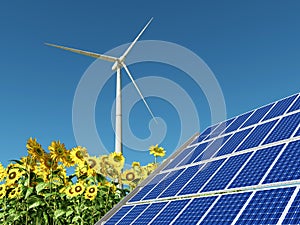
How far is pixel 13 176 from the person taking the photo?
45.4ft

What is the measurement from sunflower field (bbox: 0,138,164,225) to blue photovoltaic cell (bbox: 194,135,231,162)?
3569 millimetres

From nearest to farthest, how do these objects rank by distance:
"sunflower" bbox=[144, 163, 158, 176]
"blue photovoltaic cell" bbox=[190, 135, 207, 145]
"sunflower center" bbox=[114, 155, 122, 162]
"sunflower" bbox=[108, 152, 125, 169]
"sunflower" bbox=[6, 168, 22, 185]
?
"sunflower" bbox=[6, 168, 22, 185]
"sunflower" bbox=[108, 152, 125, 169]
"sunflower center" bbox=[114, 155, 122, 162]
"blue photovoltaic cell" bbox=[190, 135, 207, 145]
"sunflower" bbox=[144, 163, 158, 176]

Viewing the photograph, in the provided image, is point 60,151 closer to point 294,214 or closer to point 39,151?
point 39,151

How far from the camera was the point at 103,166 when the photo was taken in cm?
1463

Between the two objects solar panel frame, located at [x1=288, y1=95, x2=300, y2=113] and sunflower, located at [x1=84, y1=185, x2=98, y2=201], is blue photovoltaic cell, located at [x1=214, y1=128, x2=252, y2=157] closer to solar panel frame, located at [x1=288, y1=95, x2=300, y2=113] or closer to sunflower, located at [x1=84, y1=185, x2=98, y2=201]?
solar panel frame, located at [x1=288, y1=95, x2=300, y2=113]

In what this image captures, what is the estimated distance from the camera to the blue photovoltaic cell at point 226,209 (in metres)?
7.35

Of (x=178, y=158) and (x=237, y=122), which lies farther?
(x=237, y=122)

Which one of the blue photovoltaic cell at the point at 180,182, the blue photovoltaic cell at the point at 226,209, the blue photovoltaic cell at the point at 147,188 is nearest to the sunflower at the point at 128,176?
the blue photovoltaic cell at the point at 147,188

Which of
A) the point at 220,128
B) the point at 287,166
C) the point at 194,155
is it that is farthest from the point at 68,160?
the point at 287,166

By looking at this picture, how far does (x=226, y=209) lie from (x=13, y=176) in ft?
29.1

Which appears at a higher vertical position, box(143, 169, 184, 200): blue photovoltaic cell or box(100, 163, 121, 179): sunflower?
box(100, 163, 121, 179): sunflower

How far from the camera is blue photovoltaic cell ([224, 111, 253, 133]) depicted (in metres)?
13.9

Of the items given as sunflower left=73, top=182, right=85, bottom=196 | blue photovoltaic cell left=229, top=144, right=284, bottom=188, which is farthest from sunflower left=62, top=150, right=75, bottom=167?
blue photovoltaic cell left=229, top=144, right=284, bottom=188

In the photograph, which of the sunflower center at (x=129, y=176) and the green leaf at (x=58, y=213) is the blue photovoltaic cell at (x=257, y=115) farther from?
the green leaf at (x=58, y=213)
